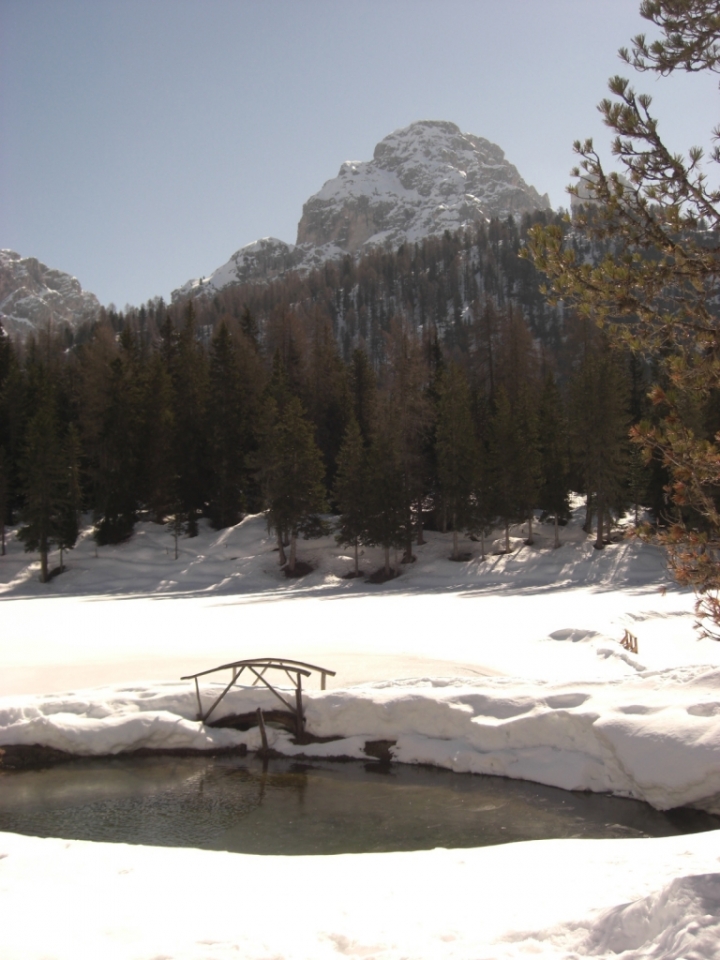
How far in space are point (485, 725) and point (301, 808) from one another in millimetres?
3742

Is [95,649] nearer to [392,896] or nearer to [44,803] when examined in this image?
[44,803]

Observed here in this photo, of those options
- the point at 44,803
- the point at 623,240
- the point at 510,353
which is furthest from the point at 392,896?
the point at 510,353

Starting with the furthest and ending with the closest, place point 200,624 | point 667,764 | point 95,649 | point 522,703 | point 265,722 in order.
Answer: point 200,624 → point 95,649 → point 265,722 → point 522,703 → point 667,764

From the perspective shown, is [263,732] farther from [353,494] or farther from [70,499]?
[70,499]

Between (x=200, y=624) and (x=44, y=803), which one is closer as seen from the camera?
(x=44, y=803)

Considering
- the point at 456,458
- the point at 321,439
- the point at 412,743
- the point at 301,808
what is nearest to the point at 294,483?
the point at 456,458

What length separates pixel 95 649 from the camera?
2222 cm

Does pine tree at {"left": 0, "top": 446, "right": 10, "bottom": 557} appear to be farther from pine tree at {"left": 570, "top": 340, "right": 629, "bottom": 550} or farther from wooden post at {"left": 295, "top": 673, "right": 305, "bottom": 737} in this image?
wooden post at {"left": 295, "top": 673, "right": 305, "bottom": 737}

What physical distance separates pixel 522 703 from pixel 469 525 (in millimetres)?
32876

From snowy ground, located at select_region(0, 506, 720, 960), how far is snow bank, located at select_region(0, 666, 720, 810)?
4cm

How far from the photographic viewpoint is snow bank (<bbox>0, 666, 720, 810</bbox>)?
36.8 feet

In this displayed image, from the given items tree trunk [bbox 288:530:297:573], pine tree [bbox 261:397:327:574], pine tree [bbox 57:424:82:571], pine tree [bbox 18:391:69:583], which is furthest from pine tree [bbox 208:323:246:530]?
pine tree [bbox 18:391:69:583]

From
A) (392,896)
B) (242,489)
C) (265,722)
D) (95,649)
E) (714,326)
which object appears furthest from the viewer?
(242,489)

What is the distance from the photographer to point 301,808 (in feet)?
38.7
